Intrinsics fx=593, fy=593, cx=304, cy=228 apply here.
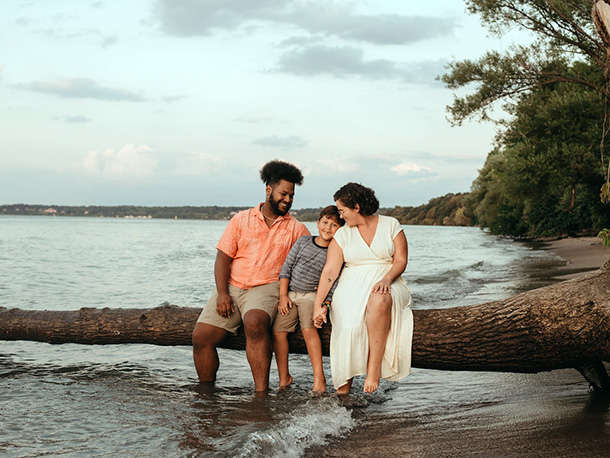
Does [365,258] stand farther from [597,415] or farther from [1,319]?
[1,319]

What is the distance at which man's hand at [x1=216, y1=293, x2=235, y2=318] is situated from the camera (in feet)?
18.1

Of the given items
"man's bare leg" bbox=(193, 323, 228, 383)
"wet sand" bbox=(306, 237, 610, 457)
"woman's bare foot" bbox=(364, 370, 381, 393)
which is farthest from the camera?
"man's bare leg" bbox=(193, 323, 228, 383)

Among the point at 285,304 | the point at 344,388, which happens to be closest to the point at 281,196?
the point at 285,304

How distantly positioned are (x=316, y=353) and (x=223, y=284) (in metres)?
1.08

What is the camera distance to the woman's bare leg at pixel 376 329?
495cm

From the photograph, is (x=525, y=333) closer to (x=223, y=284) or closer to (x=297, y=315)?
(x=297, y=315)

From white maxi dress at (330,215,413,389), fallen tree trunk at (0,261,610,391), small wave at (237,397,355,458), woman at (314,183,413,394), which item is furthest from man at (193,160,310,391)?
small wave at (237,397,355,458)

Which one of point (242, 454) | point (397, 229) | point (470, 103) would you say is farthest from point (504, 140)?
point (242, 454)

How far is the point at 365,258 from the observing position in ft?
17.2

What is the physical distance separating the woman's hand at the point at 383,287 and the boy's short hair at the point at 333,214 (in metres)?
0.75

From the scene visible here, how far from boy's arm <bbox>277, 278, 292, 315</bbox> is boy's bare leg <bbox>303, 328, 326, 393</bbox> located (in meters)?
0.26

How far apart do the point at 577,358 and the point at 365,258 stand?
A: 1947 millimetres

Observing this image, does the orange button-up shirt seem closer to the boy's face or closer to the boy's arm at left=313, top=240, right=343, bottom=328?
the boy's face

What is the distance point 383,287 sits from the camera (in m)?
4.97
